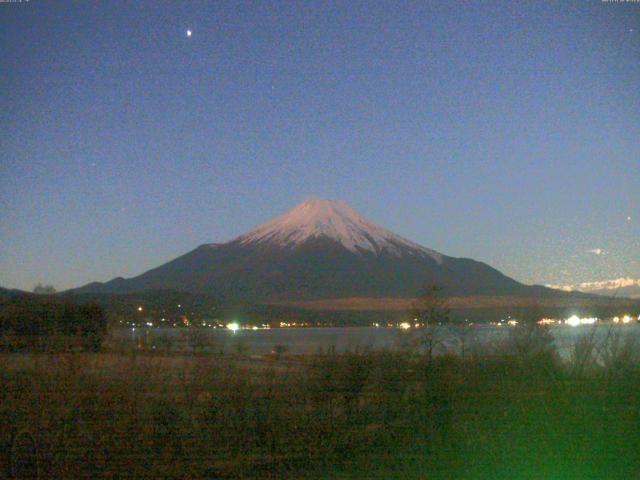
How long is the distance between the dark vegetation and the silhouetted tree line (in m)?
0.48

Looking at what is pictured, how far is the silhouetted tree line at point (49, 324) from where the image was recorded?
10688 millimetres

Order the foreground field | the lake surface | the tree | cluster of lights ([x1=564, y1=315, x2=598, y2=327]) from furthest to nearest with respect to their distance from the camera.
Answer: the tree
cluster of lights ([x1=564, y1=315, x2=598, y2=327])
the lake surface
the foreground field

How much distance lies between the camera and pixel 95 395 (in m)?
9.36

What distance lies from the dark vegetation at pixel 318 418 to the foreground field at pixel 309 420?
0.02m

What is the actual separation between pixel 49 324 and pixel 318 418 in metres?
5.54

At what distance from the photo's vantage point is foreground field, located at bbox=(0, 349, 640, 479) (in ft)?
28.3

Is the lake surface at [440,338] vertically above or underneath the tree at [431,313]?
underneath

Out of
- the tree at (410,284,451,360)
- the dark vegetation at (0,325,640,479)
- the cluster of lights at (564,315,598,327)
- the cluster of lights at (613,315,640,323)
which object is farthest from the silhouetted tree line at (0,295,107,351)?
the cluster of lights at (613,315,640,323)

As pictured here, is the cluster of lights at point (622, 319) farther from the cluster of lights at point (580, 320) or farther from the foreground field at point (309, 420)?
the foreground field at point (309, 420)

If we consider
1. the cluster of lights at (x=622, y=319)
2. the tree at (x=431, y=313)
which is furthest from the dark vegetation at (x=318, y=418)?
the tree at (x=431, y=313)

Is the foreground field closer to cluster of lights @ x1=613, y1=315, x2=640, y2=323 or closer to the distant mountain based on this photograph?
cluster of lights @ x1=613, y1=315, x2=640, y2=323

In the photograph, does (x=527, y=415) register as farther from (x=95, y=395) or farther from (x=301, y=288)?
(x=301, y=288)

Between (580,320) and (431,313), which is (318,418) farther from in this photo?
(431,313)

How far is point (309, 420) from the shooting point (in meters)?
10.3
